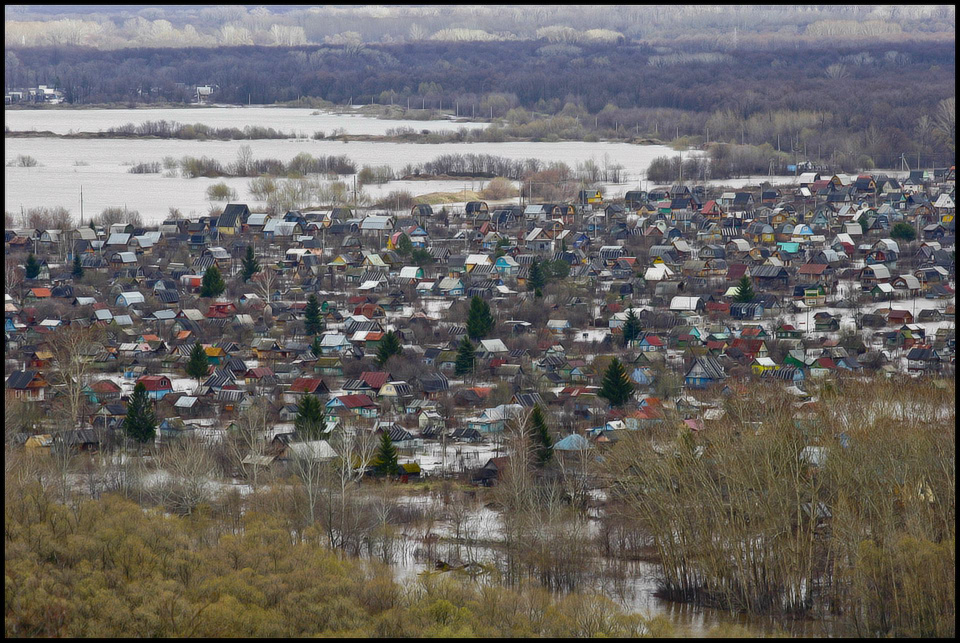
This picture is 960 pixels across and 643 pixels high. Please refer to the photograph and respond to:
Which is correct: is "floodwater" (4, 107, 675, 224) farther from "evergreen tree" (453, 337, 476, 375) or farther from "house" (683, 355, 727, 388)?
"house" (683, 355, 727, 388)

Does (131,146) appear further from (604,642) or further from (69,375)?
(604,642)

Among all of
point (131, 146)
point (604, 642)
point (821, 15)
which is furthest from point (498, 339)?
point (821, 15)

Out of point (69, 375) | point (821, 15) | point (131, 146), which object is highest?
point (821, 15)

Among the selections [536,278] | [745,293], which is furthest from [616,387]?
[536,278]

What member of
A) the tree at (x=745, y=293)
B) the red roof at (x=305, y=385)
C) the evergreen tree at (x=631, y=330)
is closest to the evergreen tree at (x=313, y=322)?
the red roof at (x=305, y=385)

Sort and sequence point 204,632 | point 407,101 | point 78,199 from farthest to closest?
point 407,101 → point 78,199 → point 204,632

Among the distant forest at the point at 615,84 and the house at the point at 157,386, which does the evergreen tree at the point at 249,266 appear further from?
the distant forest at the point at 615,84

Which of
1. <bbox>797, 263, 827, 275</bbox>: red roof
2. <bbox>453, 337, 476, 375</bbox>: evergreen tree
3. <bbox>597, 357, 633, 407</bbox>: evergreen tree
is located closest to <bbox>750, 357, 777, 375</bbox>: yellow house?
Result: <bbox>597, 357, 633, 407</bbox>: evergreen tree
